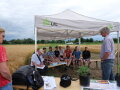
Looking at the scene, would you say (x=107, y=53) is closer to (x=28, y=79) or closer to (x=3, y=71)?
(x=28, y=79)

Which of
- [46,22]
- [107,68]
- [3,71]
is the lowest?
[107,68]

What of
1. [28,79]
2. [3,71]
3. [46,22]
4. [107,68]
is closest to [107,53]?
[107,68]

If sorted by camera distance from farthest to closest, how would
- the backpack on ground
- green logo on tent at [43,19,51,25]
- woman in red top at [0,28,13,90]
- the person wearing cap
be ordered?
green logo on tent at [43,19,51,25], the person wearing cap, the backpack on ground, woman in red top at [0,28,13,90]

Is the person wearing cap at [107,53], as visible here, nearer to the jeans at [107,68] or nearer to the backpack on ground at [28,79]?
the jeans at [107,68]

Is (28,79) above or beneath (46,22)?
beneath

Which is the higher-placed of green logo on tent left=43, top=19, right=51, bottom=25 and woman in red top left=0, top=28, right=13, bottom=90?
green logo on tent left=43, top=19, right=51, bottom=25

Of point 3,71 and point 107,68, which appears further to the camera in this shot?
point 107,68

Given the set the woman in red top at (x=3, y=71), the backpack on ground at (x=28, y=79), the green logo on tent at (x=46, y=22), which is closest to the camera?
the woman in red top at (x=3, y=71)

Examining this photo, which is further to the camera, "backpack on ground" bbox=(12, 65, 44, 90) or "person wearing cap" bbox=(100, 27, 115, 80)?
"person wearing cap" bbox=(100, 27, 115, 80)

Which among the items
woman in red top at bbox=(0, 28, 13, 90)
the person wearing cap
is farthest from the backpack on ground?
the person wearing cap

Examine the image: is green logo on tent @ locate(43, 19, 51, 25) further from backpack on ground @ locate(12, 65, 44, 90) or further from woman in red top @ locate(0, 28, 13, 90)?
woman in red top @ locate(0, 28, 13, 90)

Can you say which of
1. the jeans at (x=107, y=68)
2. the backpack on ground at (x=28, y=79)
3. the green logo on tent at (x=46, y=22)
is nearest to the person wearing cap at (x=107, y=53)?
the jeans at (x=107, y=68)

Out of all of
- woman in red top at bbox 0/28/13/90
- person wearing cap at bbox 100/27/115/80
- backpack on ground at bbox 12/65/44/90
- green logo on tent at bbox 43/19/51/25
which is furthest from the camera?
green logo on tent at bbox 43/19/51/25

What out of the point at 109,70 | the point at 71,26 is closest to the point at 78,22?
the point at 71,26
